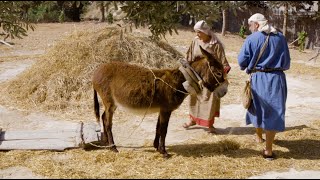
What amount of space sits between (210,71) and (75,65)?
4.45 metres

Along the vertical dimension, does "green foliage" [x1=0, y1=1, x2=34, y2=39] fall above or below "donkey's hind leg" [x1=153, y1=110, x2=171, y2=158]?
above

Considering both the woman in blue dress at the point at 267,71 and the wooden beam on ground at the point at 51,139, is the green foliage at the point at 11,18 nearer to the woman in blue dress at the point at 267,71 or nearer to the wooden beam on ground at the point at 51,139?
the wooden beam on ground at the point at 51,139

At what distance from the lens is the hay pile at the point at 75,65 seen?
813 centimetres

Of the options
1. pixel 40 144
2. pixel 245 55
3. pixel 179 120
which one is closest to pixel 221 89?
pixel 245 55

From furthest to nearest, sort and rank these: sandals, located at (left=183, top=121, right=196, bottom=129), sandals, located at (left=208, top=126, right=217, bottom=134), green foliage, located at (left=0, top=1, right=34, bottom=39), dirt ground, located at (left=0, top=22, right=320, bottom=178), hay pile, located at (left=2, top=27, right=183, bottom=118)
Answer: hay pile, located at (left=2, top=27, right=183, bottom=118)
sandals, located at (left=183, top=121, right=196, bottom=129)
sandals, located at (left=208, top=126, right=217, bottom=134)
dirt ground, located at (left=0, top=22, right=320, bottom=178)
green foliage, located at (left=0, top=1, right=34, bottom=39)

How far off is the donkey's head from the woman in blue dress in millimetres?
339

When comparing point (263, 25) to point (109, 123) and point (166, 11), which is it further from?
point (109, 123)

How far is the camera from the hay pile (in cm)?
813

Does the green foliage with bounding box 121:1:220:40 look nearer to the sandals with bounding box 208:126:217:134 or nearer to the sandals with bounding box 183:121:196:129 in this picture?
the sandals with bounding box 208:126:217:134

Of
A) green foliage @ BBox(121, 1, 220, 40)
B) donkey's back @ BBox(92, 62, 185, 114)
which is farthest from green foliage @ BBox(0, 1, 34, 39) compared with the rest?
donkey's back @ BBox(92, 62, 185, 114)

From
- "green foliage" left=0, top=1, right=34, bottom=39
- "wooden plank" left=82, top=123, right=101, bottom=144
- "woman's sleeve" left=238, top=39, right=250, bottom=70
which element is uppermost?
"green foliage" left=0, top=1, right=34, bottom=39

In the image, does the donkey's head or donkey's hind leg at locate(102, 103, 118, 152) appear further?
donkey's hind leg at locate(102, 103, 118, 152)

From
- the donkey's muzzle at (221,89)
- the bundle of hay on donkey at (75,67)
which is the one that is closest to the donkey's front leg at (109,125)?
the donkey's muzzle at (221,89)

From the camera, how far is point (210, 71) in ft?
16.6
